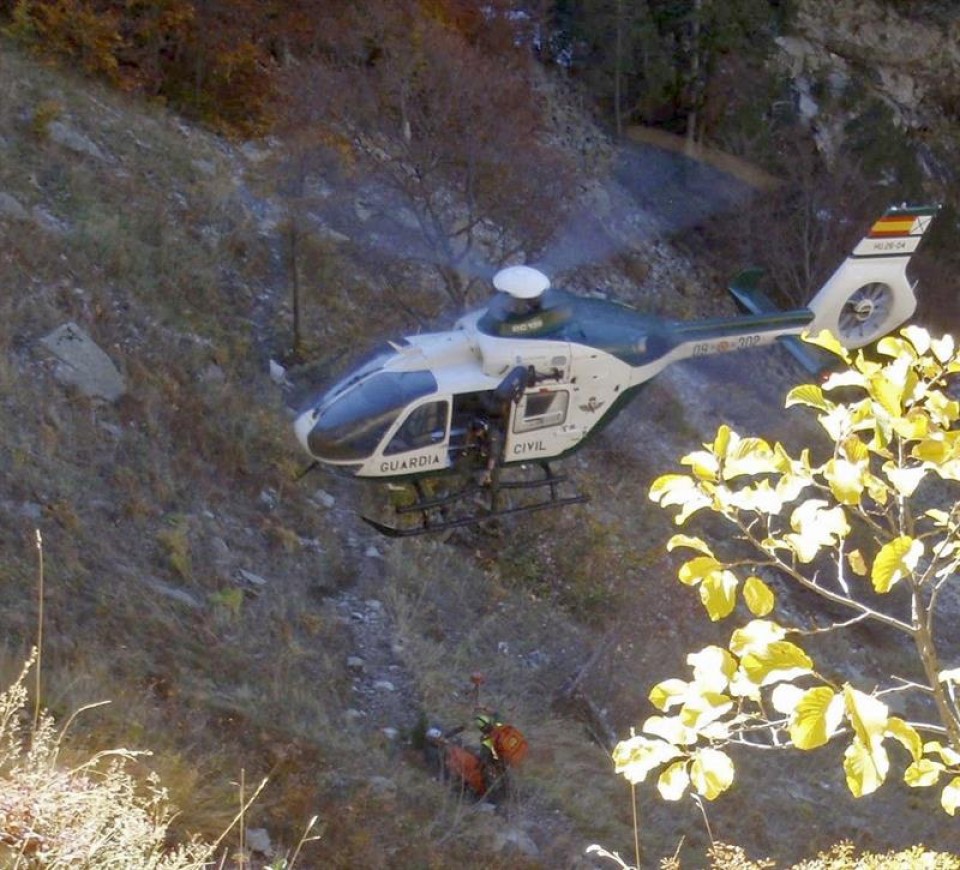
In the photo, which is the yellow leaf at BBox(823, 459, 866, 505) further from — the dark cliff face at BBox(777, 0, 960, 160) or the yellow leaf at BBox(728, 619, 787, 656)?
the dark cliff face at BBox(777, 0, 960, 160)

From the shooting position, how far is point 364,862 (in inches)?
290

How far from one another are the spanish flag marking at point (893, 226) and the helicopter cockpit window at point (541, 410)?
3878 mm

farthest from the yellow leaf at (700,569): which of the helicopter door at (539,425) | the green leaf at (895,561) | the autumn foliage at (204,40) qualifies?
the autumn foliage at (204,40)

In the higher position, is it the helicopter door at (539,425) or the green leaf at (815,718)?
the green leaf at (815,718)

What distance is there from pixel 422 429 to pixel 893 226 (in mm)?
5393

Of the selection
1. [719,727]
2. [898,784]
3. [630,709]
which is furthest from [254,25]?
[719,727]

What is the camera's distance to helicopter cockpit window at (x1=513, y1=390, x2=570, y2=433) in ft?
35.9

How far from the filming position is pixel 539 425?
11156 millimetres

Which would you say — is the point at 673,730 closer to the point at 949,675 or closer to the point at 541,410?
the point at 949,675

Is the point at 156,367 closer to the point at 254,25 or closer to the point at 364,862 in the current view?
the point at 364,862

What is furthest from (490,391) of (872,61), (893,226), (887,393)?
(872,61)

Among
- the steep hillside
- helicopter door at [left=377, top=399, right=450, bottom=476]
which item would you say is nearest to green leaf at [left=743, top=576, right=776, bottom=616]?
the steep hillside

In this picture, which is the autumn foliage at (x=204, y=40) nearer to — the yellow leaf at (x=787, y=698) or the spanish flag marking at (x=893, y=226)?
the spanish flag marking at (x=893, y=226)

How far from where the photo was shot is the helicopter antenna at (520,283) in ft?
34.6
